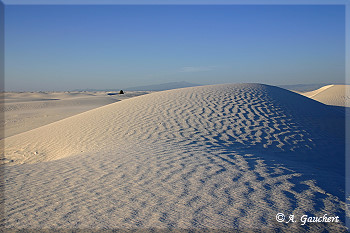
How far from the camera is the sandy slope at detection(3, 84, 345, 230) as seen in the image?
3.52 metres

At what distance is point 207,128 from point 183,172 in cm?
397

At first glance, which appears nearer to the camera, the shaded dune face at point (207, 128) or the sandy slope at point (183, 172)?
the sandy slope at point (183, 172)

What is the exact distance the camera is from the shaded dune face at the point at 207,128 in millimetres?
7727

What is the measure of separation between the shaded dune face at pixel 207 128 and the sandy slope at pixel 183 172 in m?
0.06

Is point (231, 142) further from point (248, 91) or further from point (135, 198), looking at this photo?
point (248, 91)

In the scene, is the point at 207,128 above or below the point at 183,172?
above

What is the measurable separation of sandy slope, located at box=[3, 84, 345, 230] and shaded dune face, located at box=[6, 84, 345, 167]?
0.06 metres

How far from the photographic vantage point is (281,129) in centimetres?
878

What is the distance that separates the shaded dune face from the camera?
773cm

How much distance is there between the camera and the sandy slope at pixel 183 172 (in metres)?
3.52

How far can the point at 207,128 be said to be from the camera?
8.66m

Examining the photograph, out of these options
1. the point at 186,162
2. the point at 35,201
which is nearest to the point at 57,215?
the point at 35,201

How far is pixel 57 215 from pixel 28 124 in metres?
15.5

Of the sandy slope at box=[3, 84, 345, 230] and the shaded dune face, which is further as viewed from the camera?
the shaded dune face
